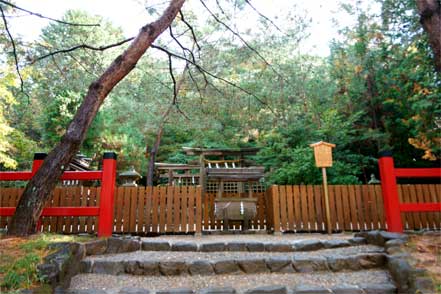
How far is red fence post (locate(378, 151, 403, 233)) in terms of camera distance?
4.74m

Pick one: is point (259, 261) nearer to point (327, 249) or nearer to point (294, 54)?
point (327, 249)

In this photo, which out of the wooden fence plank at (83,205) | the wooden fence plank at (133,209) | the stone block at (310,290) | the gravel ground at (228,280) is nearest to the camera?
the stone block at (310,290)

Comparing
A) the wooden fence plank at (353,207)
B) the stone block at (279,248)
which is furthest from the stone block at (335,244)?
the wooden fence plank at (353,207)

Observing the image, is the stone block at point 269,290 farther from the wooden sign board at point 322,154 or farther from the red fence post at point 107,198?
the wooden sign board at point 322,154

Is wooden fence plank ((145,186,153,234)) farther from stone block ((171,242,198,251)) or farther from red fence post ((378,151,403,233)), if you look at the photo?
red fence post ((378,151,403,233))

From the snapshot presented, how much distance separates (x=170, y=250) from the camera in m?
4.29

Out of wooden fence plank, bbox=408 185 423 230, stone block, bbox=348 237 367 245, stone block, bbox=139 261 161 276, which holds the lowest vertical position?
stone block, bbox=139 261 161 276

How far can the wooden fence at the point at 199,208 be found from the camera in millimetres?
5594

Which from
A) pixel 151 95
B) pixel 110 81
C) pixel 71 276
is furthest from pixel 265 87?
pixel 71 276

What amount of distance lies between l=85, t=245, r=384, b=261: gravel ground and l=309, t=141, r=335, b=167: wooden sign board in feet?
8.57

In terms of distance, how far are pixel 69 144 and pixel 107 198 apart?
1.14 m

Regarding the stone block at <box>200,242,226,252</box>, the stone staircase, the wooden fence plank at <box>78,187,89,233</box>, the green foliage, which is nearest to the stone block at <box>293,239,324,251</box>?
the stone staircase

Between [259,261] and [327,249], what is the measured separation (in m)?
1.31

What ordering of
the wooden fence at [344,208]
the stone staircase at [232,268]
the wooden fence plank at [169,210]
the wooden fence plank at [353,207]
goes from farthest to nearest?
the wooden fence plank at [353,207] → the wooden fence at [344,208] → the wooden fence plank at [169,210] → the stone staircase at [232,268]
